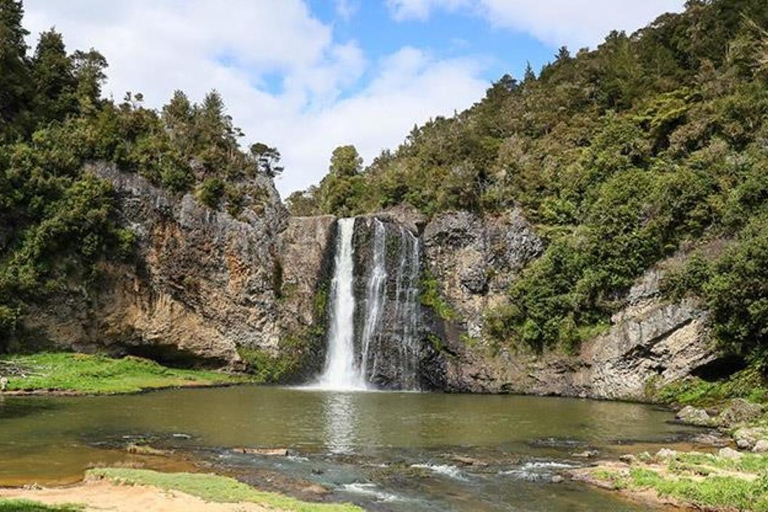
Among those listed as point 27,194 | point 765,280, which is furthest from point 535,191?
point 27,194

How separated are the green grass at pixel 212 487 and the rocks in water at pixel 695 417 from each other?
20.4m

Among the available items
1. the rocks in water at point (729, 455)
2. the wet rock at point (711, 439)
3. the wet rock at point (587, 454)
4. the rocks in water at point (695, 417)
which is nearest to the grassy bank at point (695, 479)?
the rocks in water at point (729, 455)

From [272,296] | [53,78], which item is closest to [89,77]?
[53,78]

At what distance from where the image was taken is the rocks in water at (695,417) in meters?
28.6

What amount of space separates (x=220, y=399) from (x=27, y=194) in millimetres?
21298

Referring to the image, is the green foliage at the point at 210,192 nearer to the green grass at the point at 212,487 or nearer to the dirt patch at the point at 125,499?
the green grass at the point at 212,487

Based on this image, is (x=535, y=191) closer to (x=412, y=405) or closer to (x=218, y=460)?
(x=412, y=405)

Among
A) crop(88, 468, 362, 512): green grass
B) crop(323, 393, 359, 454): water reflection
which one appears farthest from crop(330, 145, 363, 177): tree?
crop(88, 468, 362, 512): green grass

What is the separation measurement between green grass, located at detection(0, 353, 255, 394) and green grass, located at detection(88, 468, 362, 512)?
21.9 m

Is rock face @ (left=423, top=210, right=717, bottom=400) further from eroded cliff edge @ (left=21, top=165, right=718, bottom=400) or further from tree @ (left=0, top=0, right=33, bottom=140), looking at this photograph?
tree @ (left=0, top=0, right=33, bottom=140)

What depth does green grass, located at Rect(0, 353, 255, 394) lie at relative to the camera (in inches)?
1416

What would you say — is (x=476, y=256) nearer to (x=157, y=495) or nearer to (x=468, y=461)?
(x=468, y=461)

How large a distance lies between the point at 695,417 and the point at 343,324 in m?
26.9

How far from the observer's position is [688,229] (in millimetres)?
40844
